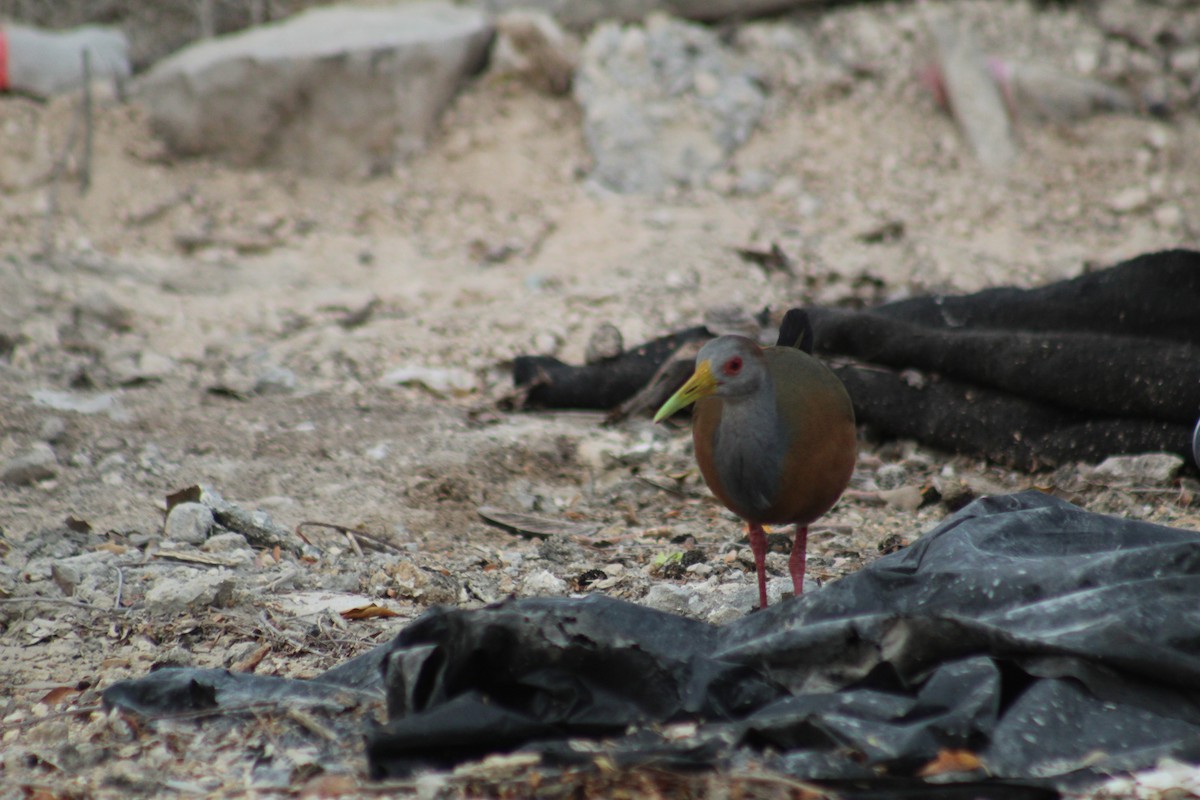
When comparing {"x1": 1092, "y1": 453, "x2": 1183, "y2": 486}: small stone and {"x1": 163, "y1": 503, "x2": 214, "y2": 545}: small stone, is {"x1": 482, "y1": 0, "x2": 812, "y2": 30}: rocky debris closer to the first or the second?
{"x1": 1092, "y1": 453, "x2": 1183, "y2": 486}: small stone

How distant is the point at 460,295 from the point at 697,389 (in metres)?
3.50

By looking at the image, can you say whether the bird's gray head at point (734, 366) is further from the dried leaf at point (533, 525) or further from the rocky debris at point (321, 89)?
the rocky debris at point (321, 89)

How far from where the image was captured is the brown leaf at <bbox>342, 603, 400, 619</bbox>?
9.97ft

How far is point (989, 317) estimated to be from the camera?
15.5 feet

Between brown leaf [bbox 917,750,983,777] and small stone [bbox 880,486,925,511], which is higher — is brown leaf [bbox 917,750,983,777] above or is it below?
above

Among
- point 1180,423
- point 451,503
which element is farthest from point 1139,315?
point 451,503

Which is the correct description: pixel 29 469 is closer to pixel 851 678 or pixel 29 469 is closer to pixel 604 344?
pixel 604 344

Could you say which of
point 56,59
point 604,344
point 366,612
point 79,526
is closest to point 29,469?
point 79,526

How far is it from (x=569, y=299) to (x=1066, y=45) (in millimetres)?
3888

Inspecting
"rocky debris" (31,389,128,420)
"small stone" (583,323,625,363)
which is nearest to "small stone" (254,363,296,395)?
"rocky debris" (31,389,128,420)

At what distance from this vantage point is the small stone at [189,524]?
3.53 meters

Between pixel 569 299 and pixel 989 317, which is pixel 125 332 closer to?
pixel 569 299

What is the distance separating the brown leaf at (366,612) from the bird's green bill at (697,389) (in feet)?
2.77

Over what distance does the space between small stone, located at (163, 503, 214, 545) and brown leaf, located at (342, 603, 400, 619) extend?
2.38 ft
